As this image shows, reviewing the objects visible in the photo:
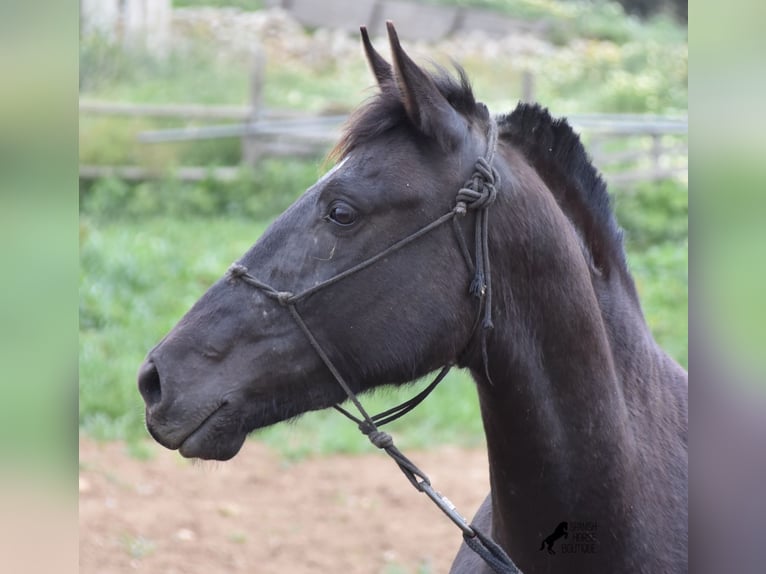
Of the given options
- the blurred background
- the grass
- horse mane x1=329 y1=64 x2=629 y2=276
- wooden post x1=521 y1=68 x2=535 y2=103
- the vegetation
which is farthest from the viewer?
wooden post x1=521 y1=68 x2=535 y2=103

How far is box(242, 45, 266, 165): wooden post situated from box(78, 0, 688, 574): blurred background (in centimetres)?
3

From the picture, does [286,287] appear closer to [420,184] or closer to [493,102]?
[420,184]

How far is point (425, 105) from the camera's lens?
6.95 feet

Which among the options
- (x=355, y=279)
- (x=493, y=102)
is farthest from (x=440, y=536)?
(x=493, y=102)

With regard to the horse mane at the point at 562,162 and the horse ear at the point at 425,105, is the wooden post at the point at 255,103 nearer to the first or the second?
the horse mane at the point at 562,162

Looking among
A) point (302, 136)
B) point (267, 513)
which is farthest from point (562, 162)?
point (302, 136)

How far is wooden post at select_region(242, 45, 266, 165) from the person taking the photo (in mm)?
12070

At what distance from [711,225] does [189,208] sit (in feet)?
31.8

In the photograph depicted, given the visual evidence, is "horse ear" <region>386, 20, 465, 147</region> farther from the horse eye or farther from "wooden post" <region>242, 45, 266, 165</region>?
"wooden post" <region>242, 45, 266, 165</region>

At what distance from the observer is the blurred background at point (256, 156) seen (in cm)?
602

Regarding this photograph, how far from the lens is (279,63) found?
46.3 feet

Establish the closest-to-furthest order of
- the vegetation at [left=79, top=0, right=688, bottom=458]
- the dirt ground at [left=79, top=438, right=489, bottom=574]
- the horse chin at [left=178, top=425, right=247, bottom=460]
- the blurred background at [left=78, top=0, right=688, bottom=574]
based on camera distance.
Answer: the horse chin at [left=178, top=425, right=247, bottom=460] < the dirt ground at [left=79, top=438, right=489, bottom=574] < the blurred background at [left=78, top=0, right=688, bottom=574] < the vegetation at [left=79, top=0, right=688, bottom=458]

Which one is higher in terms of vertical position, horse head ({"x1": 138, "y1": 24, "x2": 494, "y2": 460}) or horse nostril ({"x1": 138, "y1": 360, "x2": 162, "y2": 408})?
horse head ({"x1": 138, "y1": 24, "x2": 494, "y2": 460})

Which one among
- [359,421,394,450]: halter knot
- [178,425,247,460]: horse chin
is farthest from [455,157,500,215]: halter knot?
[178,425,247,460]: horse chin
